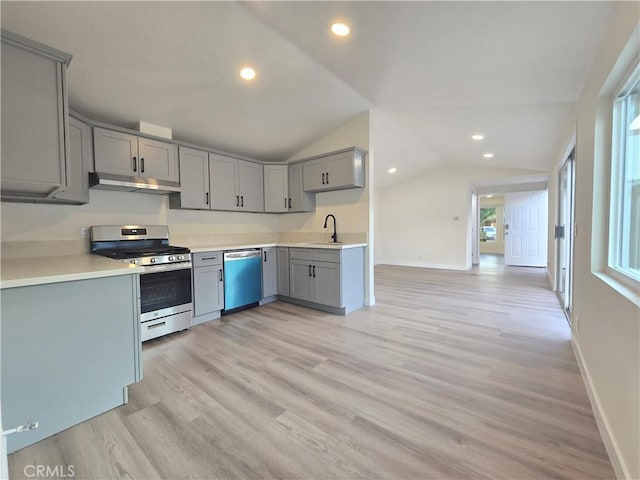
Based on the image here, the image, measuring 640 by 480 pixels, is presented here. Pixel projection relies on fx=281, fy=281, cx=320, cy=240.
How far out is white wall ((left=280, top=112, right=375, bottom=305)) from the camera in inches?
159

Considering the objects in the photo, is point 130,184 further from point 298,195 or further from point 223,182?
point 298,195

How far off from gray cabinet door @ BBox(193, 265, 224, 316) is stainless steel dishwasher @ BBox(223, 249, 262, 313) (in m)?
0.09

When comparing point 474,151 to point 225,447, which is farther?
point 474,151

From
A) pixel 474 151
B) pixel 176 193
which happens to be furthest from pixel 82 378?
pixel 474 151

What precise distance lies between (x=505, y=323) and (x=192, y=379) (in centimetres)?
334

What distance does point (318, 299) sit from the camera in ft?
12.5

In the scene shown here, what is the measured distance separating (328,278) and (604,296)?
8.47ft

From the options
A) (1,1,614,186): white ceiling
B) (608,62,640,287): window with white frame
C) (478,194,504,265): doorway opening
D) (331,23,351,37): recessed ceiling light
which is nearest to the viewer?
(608,62,640,287): window with white frame

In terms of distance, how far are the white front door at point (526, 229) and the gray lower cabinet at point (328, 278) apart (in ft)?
20.6

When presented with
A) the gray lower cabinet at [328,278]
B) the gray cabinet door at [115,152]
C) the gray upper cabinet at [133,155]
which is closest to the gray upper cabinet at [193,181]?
the gray upper cabinet at [133,155]

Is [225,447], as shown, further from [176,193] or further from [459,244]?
[459,244]

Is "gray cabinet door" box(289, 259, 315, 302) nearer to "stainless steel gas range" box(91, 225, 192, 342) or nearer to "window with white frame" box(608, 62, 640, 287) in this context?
"stainless steel gas range" box(91, 225, 192, 342)

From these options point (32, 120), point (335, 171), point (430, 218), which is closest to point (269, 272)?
point (335, 171)

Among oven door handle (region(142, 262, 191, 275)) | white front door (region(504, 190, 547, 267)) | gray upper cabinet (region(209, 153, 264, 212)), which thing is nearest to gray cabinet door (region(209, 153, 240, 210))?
gray upper cabinet (region(209, 153, 264, 212))
